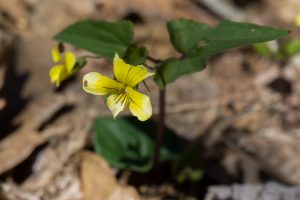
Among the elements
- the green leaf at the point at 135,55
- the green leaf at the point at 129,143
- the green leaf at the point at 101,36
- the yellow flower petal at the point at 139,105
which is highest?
the green leaf at the point at 101,36

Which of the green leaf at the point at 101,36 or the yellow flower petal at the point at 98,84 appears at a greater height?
the green leaf at the point at 101,36

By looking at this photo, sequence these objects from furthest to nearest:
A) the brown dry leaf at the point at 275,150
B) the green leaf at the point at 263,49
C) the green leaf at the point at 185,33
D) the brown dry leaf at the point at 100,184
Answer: the green leaf at the point at 263,49
the brown dry leaf at the point at 275,150
the brown dry leaf at the point at 100,184
the green leaf at the point at 185,33

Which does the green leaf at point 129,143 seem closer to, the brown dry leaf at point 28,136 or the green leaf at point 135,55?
the brown dry leaf at point 28,136

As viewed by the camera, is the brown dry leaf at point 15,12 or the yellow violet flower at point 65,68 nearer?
the yellow violet flower at point 65,68

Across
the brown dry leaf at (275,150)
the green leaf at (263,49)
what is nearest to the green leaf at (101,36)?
the brown dry leaf at (275,150)

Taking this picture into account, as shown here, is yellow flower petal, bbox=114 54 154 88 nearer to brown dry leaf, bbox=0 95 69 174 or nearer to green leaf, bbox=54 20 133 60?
green leaf, bbox=54 20 133 60

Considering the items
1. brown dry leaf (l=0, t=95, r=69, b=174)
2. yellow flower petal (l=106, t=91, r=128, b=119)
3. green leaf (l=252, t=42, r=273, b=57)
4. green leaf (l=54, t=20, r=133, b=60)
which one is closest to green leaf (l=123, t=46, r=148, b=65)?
green leaf (l=54, t=20, r=133, b=60)
